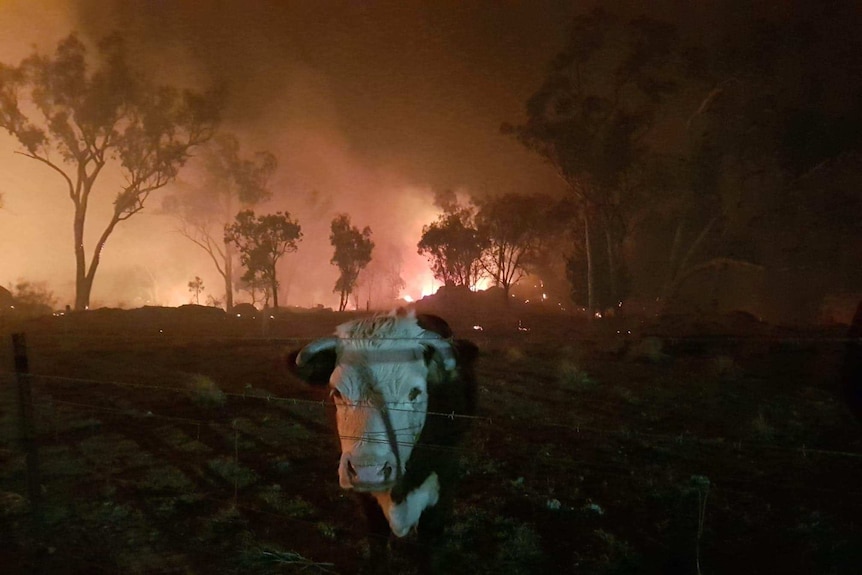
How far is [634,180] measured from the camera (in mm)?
10148

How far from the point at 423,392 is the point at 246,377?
7.52 m

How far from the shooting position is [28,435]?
565 centimetres

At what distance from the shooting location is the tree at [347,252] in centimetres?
1202

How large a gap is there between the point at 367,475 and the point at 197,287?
19.0 m

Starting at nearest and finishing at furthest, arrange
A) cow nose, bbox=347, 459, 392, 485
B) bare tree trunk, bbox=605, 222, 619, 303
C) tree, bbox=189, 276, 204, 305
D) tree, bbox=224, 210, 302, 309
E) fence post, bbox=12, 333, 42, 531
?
cow nose, bbox=347, 459, 392, 485
fence post, bbox=12, 333, 42, 531
bare tree trunk, bbox=605, 222, 619, 303
tree, bbox=224, 210, 302, 309
tree, bbox=189, 276, 204, 305

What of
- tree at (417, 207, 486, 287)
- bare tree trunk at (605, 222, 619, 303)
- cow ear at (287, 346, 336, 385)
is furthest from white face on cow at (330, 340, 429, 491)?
bare tree trunk at (605, 222, 619, 303)

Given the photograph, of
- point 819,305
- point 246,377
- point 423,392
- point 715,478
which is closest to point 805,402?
point 715,478

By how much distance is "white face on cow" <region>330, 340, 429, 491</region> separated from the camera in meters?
3.74

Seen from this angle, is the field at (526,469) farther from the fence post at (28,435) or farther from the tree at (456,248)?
the tree at (456,248)

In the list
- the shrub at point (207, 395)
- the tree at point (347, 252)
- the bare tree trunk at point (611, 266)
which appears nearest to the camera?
the shrub at point (207, 395)

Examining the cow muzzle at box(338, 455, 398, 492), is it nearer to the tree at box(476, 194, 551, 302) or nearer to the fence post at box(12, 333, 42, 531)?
the fence post at box(12, 333, 42, 531)

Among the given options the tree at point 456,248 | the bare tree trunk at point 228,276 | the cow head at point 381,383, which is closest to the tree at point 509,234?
the tree at point 456,248

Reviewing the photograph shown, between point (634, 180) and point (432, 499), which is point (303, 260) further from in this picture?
point (432, 499)

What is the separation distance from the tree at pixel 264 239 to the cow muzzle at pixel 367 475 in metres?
10.9
